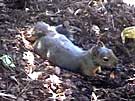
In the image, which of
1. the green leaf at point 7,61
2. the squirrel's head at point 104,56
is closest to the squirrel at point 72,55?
the squirrel's head at point 104,56

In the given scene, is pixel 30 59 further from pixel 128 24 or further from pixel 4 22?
pixel 128 24

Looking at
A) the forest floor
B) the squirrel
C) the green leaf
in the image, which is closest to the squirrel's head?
the squirrel

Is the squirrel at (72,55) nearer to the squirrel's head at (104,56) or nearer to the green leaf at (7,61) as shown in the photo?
the squirrel's head at (104,56)

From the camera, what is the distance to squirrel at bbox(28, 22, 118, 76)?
15.2 feet

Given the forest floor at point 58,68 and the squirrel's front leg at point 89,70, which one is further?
the squirrel's front leg at point 89,70

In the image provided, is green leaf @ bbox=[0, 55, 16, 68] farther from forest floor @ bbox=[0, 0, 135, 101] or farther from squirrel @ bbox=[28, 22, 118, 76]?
squirrel @ bbox=[28, 22, 118, 76]

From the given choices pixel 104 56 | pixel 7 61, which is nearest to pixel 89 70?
pixel 104 56

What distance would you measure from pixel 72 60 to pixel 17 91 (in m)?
0.97

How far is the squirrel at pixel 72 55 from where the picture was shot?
4.63 metres

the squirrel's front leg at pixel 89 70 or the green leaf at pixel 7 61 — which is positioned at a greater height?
the green leaf at pixel 7 61

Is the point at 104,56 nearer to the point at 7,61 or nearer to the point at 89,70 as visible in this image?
the point at 89,70

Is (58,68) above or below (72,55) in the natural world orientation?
below

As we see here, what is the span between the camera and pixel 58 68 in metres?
4.66

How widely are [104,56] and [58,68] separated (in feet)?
1.65
